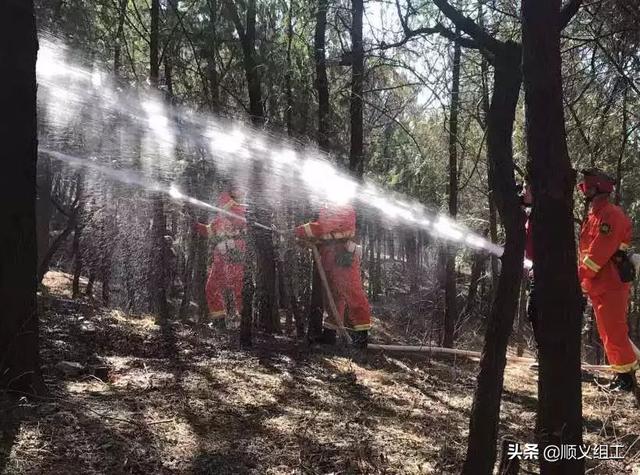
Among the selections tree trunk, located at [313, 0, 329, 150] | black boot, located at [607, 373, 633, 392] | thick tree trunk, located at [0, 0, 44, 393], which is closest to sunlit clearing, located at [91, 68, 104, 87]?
tree trunk, located at [313, 0, 329, 150]

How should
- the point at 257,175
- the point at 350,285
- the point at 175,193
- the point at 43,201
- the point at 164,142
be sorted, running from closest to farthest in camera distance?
the point at 257,175 < the point at 164,142 < the point at 350,285 < the point at 175,193 < the point at 43,201

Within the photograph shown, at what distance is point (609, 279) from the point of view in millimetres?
5176

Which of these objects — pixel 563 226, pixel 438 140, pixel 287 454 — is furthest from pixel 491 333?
pixel 438 140

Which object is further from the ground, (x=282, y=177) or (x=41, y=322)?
(x=282, y=177)

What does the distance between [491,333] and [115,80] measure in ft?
21.6

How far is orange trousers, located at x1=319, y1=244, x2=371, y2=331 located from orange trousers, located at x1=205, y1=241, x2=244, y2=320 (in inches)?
48.7

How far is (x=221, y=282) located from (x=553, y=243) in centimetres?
611

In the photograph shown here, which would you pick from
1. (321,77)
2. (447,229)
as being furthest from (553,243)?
(447,229)

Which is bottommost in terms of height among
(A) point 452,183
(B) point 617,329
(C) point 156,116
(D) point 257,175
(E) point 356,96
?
(B) point 617,329

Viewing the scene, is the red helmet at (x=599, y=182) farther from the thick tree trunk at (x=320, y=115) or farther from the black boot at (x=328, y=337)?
the black boot at (x=328, y=337)

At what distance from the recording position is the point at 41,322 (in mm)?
6062

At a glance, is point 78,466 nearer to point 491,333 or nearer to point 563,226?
point 491,333

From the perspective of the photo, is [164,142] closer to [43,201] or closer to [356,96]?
[356,96]

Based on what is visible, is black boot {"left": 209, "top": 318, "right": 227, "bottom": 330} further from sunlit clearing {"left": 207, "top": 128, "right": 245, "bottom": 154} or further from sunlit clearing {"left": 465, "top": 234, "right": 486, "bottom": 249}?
sunlit clearing {"left": 465, "top": 234, "right": 486, "bottom": 249}
